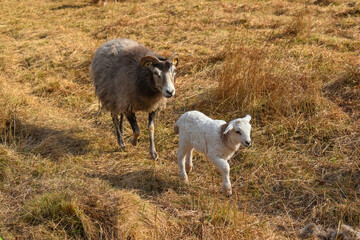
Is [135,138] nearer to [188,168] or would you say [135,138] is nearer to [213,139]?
[188,168]

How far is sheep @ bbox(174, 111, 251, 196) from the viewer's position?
379 cm

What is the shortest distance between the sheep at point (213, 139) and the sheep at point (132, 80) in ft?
2.10

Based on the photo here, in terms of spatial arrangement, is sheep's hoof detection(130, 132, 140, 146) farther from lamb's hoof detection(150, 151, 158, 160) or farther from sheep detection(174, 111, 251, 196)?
sheep detection(174, 111, 251, 196)

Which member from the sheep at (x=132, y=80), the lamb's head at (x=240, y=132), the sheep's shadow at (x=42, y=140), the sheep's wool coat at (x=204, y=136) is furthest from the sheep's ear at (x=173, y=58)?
the sheep's shadow at (x=42, y=140)

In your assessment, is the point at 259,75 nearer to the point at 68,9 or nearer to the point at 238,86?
the point at 238,86

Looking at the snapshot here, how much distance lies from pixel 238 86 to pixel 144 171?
222cm

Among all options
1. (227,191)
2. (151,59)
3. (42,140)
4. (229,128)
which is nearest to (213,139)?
(229,128)

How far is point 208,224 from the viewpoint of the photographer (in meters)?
3.60

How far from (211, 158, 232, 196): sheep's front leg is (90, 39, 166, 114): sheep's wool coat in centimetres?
171

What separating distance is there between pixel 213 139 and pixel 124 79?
2.03 m

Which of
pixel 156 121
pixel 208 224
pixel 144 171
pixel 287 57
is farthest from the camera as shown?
pixel 287 57

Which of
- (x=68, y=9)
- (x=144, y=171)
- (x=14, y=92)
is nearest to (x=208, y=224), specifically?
(x=144, y=171)

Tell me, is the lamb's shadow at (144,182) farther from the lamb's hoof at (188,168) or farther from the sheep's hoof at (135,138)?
the sheep's hoof at (135,138)

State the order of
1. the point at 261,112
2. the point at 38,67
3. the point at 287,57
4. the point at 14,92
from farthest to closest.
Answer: the point at 38,67
the point at 287,57
the point at 14,92
the point at 261,112
